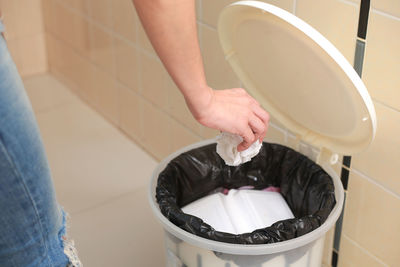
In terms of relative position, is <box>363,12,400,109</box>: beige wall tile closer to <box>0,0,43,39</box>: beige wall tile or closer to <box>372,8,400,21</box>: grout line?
<box>372,8,400,21</box>: grout line

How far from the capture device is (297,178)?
3.90 ft

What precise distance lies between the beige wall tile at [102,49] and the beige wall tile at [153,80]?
21cm

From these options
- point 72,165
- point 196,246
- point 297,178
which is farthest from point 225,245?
point 72,165

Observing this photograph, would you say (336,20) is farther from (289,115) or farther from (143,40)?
(143,40)

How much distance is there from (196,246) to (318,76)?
37 centimetres

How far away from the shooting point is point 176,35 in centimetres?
71

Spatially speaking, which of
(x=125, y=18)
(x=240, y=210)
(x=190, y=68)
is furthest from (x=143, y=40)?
(x=190, y=68)

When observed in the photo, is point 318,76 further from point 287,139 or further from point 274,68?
point 287,139

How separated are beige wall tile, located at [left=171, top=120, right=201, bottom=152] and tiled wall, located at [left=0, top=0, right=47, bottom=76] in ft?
3.23

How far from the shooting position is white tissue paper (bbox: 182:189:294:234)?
3.62ft

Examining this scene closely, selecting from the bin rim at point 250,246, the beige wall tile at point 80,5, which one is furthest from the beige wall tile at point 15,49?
the bin rim at point 250,246

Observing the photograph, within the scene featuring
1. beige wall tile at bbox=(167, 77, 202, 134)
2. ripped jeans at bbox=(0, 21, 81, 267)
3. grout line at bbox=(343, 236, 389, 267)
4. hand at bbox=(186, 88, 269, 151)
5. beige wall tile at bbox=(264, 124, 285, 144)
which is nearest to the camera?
ripped jeans at bbox=(0, 21, 81, 267)

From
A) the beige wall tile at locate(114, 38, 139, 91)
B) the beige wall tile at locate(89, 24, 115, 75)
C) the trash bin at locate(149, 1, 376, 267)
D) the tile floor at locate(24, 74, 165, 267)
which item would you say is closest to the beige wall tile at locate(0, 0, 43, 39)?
the tile floor at locate(24, 74, 165, 267)

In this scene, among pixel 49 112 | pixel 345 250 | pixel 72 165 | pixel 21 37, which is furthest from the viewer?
pixel 21 37
